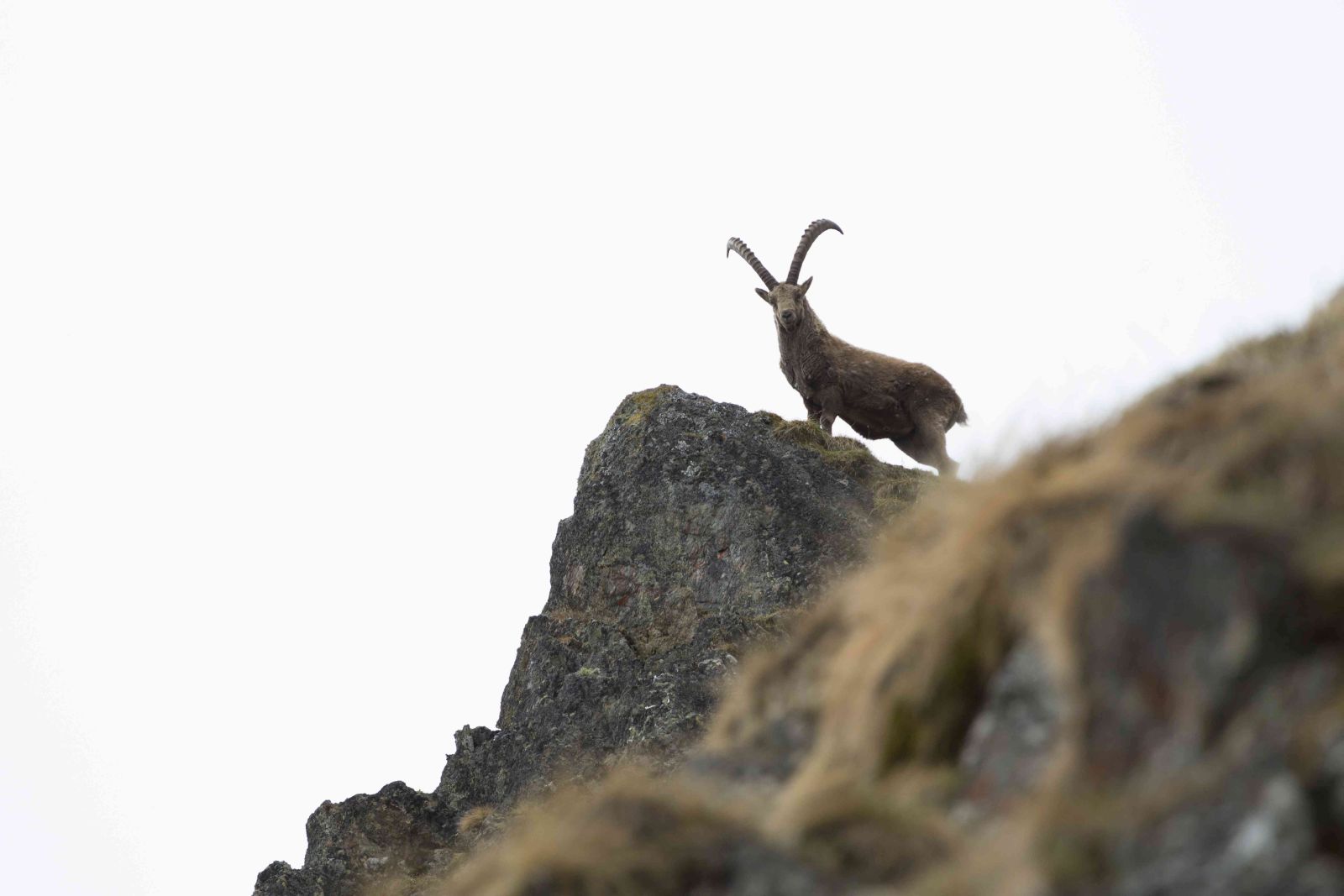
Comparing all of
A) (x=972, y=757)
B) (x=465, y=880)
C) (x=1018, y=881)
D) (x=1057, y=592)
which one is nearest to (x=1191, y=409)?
(x=1057, y=592)

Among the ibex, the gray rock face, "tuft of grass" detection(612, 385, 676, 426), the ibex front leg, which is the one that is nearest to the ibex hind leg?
the ibex

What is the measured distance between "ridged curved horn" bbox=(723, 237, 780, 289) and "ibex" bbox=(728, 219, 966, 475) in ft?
2.74

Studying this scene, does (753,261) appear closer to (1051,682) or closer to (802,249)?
(802,249)

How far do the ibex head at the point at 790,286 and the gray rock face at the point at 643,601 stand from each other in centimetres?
180

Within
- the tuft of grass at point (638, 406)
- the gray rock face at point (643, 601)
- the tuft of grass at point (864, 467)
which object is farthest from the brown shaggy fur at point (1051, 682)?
the tuft of grass at point (638, 406)

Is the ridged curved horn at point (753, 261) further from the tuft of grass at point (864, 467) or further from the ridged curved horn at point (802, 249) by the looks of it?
the tuft of grass at point (864, 467)

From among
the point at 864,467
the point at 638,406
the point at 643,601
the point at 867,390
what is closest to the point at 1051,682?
the point at 643,601

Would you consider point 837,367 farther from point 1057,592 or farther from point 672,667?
point 1057,592

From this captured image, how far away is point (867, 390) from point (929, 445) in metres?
1.06

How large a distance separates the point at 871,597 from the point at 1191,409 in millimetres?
1327

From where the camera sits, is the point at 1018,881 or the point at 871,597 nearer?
the point at 1018,881

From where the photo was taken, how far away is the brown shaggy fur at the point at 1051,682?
378cm

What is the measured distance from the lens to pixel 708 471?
16531 mm

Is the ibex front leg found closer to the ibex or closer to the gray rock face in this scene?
the ibex
